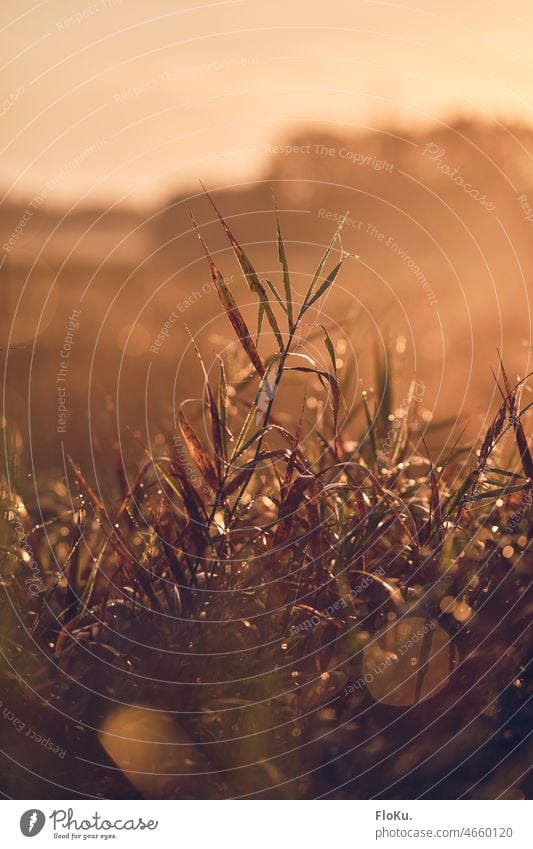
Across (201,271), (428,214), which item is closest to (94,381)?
(201,271)
